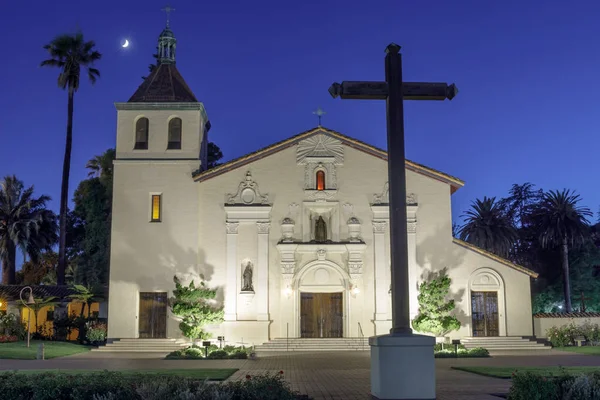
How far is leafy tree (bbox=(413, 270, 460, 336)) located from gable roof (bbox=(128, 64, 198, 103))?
1513 cm

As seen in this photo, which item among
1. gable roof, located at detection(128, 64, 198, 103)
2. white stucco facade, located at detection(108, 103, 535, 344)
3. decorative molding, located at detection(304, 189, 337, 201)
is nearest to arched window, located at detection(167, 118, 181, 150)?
white stucco facade, located at detection(108, 103, 535, 344)

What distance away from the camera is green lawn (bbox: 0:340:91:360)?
1135 inches

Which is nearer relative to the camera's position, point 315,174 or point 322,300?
point 322,300

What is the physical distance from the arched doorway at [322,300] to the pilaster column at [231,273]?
3.01m

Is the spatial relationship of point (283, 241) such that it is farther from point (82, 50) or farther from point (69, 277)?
point (69, 277)

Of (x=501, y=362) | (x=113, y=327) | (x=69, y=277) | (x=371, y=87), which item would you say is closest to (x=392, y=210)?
(x=371, y=87)

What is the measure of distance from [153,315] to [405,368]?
2416 cm

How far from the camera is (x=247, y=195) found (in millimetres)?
34875

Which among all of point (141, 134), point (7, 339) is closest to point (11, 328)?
point (7, 339)

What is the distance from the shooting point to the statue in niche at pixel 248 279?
33.8m

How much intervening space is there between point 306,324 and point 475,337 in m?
8.21

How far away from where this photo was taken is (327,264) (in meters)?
34.3

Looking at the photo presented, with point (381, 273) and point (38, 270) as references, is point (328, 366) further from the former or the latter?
point (38, 270)

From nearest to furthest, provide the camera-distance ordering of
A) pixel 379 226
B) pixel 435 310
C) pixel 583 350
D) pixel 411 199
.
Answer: pixel 583 350 < pixel 435 310 < pixel 379 226 < pixel 411 199
